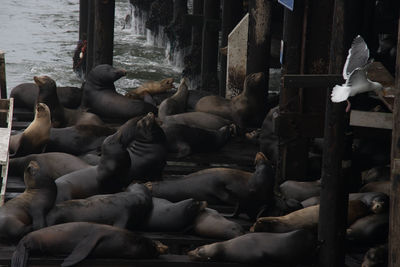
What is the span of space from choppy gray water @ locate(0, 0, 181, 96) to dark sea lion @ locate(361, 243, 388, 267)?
12276mm

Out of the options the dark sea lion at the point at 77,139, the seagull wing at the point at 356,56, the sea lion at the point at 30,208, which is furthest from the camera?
the dark sea lion at the point at 77,139

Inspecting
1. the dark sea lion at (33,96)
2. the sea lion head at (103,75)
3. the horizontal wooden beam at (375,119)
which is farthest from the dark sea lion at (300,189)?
the dark sea lion at (33,96)

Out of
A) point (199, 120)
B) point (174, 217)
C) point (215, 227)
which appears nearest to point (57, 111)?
point (199, 120)

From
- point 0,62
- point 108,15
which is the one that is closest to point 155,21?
point 108,15

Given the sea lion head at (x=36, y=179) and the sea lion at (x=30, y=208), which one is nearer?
the sea lion at (x=30, y=208)

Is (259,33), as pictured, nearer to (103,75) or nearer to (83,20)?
(103,75)

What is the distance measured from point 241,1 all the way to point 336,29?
7109 millimetres

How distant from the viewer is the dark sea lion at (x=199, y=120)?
9.45 m

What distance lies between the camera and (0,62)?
10.8 m

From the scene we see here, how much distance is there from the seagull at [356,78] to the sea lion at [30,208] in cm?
249

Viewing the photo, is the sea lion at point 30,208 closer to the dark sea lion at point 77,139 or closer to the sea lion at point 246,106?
the dark sea lion at point 77,139

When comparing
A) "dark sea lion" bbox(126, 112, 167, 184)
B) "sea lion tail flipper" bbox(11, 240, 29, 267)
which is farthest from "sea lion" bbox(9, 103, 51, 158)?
"sea lion tail flipper" bbox(11, 240, 29, 267)

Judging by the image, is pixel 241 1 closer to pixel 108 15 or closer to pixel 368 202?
pixel 108 15

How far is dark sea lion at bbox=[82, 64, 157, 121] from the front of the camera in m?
10.2
